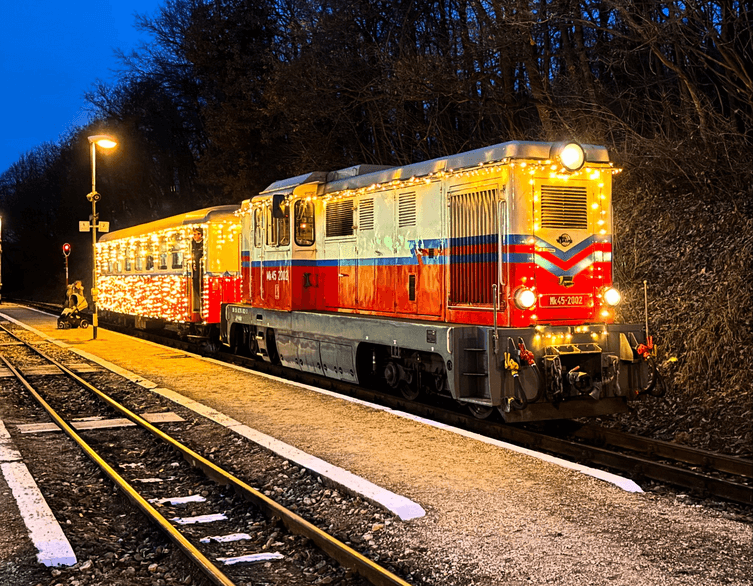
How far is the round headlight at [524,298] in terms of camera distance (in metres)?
8.38

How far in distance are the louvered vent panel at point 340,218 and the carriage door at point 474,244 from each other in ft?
8.41

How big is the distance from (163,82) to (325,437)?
3513 cm

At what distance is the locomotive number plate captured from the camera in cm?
870

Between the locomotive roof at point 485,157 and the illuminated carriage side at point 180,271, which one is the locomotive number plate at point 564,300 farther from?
the illuminated carriage side at point 180,271

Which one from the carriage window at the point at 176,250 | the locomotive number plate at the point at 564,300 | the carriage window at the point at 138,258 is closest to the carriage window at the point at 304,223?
the locomotive number plate at the point at 564,300

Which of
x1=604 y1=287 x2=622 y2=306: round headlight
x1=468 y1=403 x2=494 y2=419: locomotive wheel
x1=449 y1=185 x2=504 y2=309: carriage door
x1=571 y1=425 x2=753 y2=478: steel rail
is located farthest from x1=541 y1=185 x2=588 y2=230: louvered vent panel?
x1=571 y1=425 x2=753 y2=478: steel rail

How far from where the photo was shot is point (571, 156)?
8500 mm

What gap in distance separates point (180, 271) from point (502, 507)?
49.3 feet

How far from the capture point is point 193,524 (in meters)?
5.95

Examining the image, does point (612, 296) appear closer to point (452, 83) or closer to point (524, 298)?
point (524, 298)

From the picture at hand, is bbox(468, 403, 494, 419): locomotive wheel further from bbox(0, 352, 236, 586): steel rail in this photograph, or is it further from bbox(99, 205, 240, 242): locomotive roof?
bbox(99, 205, 240, 242): locomotive roof

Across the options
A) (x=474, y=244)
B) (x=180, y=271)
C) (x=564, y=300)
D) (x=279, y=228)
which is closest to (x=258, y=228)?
(x=279, y=228)

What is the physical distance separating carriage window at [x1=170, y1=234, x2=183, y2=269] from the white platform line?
12221 millimetres

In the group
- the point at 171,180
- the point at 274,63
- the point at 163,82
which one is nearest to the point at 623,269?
the point at 274,63
